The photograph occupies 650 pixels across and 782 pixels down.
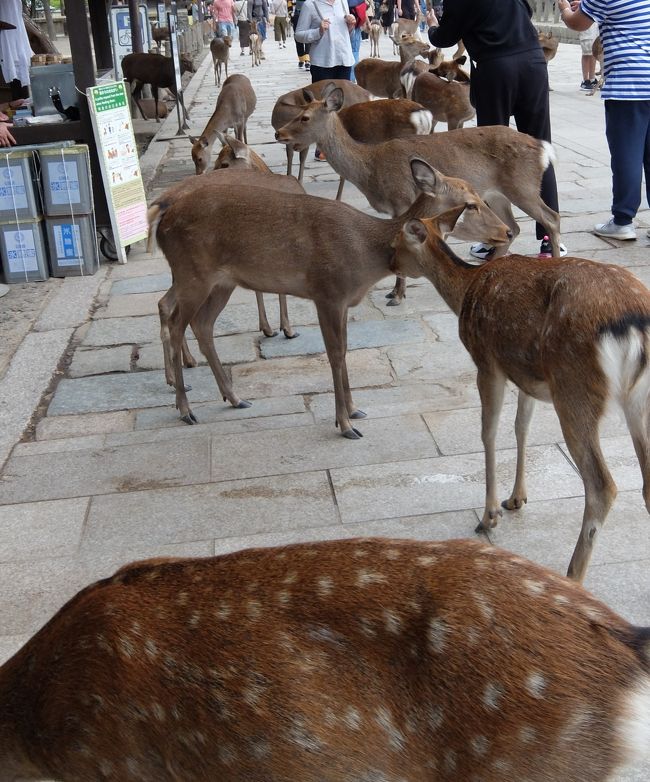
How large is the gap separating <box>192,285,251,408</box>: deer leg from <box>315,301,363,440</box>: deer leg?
55cm

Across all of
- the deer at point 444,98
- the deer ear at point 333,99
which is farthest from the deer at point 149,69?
the deer ear at point 333,99

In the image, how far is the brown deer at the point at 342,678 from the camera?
1.60m

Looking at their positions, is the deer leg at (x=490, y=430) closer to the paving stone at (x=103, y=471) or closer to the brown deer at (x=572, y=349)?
the brown deer at (x=572, y=349)

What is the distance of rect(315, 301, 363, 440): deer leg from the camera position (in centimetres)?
448

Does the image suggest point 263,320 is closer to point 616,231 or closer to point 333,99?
point 333,99

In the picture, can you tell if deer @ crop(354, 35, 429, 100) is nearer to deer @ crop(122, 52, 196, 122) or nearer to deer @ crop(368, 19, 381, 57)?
deer @ crop(122, 52, 196, 122)

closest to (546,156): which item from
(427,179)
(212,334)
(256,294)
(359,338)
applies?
(427,179)

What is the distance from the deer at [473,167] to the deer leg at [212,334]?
149 cm

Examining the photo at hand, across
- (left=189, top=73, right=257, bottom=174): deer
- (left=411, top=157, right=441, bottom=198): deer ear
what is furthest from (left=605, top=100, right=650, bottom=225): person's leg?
(left=189, top=73, right=257, bottom=174): deer

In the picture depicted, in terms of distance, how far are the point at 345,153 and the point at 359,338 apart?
1.92 metres

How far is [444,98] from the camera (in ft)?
32.8

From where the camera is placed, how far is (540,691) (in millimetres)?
1603

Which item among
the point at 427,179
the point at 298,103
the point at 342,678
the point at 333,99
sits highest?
the point at 333,99

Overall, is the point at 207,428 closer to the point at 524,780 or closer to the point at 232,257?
the point at 232,257
